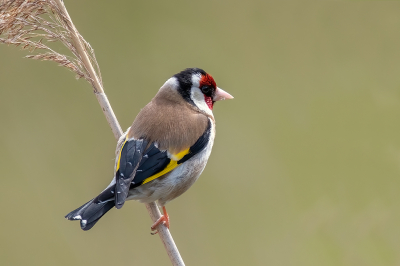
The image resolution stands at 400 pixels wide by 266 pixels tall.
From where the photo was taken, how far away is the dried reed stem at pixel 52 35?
1.96 meters

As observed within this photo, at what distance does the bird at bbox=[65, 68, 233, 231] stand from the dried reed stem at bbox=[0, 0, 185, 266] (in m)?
0.19

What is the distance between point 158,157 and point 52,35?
2.53 feet

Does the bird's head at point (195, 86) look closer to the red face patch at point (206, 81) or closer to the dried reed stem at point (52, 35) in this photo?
the red face patch at point (206, 81)

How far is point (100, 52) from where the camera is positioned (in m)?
3.47

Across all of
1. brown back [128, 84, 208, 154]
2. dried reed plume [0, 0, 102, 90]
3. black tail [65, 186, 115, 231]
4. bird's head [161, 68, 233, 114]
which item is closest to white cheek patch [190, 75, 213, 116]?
bird's head [161, 68, 233, 114]

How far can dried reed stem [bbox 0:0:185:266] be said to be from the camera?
196cm

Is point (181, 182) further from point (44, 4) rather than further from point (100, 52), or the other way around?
point (100, 52)

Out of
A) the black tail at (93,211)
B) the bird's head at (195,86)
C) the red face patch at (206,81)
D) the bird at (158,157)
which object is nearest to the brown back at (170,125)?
the bird at (158,157)

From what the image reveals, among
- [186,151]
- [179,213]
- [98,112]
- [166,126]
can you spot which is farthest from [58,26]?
[179,213]

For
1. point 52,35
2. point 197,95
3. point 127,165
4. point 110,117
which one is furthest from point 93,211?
point 197,95

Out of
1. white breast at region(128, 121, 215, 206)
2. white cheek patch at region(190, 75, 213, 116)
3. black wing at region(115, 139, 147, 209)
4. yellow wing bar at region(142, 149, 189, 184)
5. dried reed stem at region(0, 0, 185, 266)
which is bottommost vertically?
white breast at region(128, 121, 215, 206)

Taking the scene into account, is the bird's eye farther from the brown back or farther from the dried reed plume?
the dried reed plume

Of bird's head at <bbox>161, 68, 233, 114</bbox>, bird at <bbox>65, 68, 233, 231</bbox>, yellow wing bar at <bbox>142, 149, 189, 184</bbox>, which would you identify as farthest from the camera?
bird's head at <bbox>161, 68, 233, 114</bbox>

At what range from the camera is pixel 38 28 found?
6.61ft
